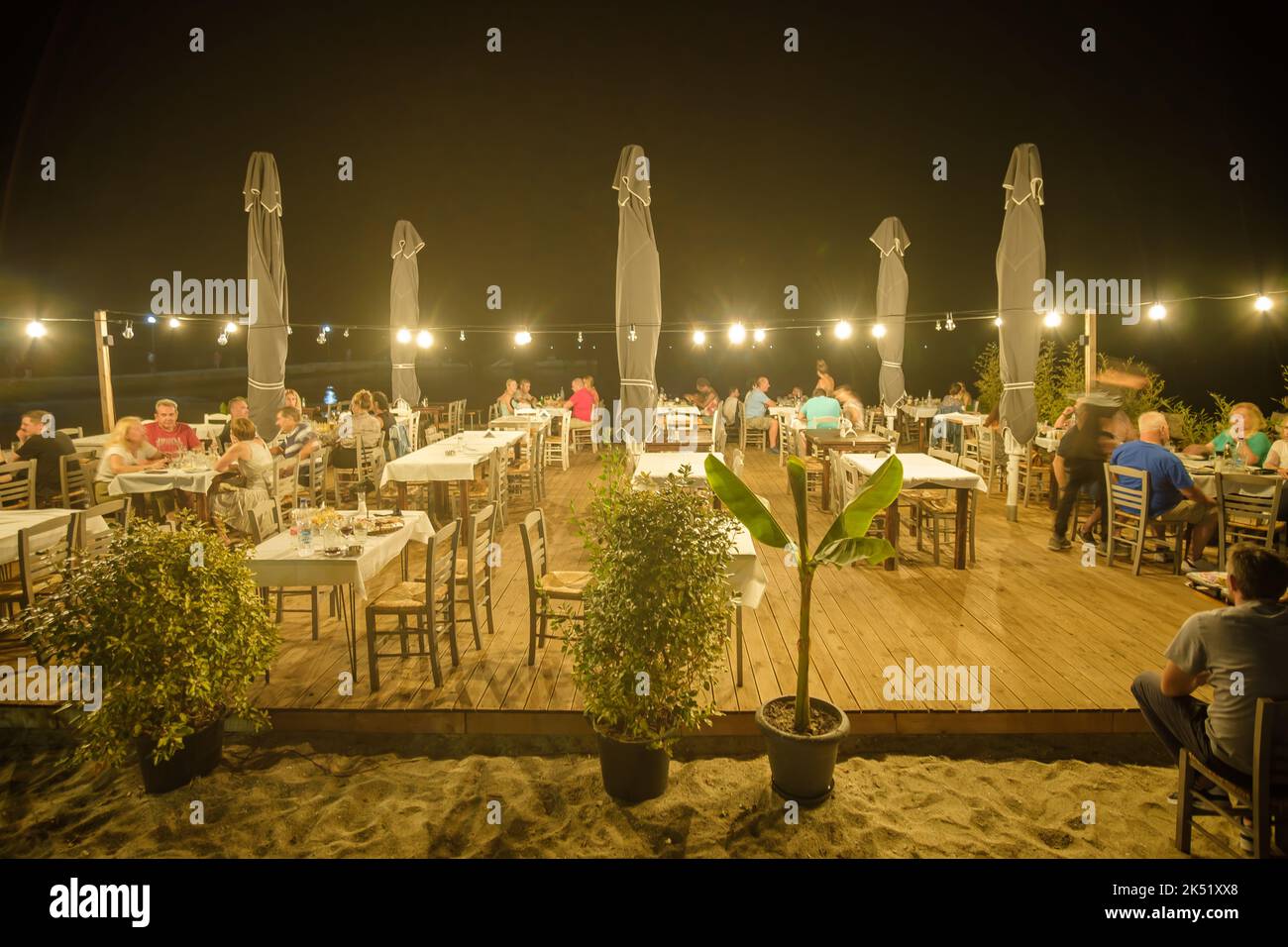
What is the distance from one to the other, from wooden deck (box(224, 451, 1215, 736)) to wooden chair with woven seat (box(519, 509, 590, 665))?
0.16 m

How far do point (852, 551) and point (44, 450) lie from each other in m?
8.31

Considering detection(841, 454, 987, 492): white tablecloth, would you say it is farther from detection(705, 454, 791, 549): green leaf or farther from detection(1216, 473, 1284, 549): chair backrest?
detection(705, 454, 791, 549): green leaf

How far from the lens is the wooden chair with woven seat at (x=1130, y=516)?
19.3ft

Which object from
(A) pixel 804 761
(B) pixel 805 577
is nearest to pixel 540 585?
(B) pixel 805 577

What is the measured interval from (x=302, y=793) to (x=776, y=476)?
28.8 feet

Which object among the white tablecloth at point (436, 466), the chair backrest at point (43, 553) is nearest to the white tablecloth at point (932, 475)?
the white tablecloth at point (436, 466)

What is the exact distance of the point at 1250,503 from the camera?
219 inches

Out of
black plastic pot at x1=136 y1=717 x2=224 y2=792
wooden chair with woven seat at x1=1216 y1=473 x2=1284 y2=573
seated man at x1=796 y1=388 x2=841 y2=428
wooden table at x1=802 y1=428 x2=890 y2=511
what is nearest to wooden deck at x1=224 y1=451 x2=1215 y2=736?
black plastic pot at x1=136 y1=717 x2=224 y2=792

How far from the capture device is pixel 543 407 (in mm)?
13953

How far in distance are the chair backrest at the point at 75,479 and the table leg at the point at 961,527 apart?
8.58 metres

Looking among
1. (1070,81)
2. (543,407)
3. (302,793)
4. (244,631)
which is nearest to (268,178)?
(244,631)

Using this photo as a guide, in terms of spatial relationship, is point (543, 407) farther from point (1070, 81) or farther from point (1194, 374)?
point (1194, 374)

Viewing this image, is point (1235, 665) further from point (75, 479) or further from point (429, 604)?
point (75, 479)

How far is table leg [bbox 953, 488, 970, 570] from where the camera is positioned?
6.22 meters
